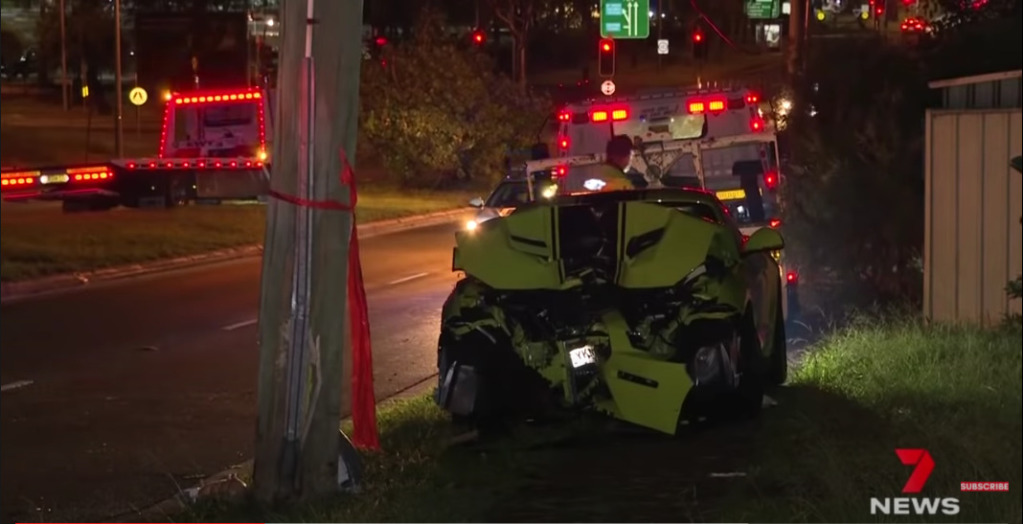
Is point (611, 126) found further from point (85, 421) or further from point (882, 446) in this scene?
point (882, 446)

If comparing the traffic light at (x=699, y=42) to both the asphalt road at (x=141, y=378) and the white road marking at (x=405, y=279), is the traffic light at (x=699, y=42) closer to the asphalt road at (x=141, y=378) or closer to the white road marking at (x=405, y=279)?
the asphalt road at (x=141, y=378)

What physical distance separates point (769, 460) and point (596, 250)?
2.12 metres

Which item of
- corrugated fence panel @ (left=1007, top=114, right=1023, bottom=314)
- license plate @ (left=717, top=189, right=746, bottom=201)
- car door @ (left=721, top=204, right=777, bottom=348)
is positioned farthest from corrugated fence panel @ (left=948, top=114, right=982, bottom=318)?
license plate @ (left=717, top=189, right=746, bottom=201)

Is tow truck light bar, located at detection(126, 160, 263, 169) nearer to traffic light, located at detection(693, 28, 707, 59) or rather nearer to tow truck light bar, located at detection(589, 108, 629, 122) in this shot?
tow truck light bar, located at detection(589, 108, 629, 122)

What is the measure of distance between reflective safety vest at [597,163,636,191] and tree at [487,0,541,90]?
3084cm

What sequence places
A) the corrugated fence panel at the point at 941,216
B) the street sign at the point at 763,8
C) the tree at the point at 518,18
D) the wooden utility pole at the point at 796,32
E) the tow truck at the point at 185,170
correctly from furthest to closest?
the tree at the point at 518,18, the street sign at the point at 763,8, the tow truck at the point at 185,170, the wooden utility pole at the point at 796,32, the corrugated fence panel at the point at 941,216

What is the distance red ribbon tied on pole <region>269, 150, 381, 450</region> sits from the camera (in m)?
7.34

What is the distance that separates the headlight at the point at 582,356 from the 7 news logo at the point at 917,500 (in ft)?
8.97

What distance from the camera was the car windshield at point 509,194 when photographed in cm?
1939

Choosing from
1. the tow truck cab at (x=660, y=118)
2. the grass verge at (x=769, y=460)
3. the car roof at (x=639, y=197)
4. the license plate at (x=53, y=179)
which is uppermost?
the tow truck cab at (x=660, y=118)

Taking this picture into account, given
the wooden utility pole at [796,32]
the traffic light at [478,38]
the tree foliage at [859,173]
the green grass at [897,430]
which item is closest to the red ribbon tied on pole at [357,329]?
the green grass at [897,430]

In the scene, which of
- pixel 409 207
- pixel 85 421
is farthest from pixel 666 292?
pixel 409 207

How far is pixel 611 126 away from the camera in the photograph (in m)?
20.3

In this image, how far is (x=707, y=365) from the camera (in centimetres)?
890
